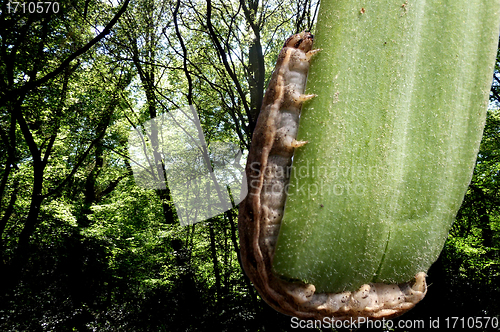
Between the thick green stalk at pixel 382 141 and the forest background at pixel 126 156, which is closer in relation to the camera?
the thick green stalk at pixel 382 141

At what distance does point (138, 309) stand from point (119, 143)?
4.86 m

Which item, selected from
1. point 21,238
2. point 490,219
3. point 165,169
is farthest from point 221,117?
point 490,219

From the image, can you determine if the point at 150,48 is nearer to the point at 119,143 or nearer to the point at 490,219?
the point at 119,143

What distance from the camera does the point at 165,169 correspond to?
8.95m

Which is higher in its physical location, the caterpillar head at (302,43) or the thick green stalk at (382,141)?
the caterpillar head at (302,43)

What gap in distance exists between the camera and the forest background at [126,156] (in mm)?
4512

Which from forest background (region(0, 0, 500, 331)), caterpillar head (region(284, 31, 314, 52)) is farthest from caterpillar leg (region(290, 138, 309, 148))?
forest background (region(0, 0, 500, 331))

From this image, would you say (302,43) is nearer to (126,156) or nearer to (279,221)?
(279,221)

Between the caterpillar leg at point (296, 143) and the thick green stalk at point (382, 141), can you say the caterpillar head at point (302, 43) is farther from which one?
the caterpillar leg at point (296, 143)

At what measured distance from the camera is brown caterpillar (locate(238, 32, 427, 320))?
1.22ft

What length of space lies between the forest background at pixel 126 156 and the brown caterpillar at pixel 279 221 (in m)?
3.31

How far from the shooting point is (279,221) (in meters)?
0.38

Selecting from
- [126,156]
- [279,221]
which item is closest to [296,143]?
[279,221]

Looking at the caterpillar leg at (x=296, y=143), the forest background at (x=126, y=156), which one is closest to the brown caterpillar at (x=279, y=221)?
the caterpillar leg at (x=296, y=143)
